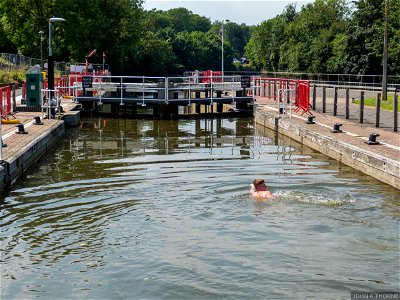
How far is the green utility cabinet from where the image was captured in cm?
2916

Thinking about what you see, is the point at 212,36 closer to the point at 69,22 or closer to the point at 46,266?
the point at 69,22

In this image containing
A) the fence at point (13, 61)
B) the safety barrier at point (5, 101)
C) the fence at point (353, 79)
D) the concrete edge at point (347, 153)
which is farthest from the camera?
the fence at point (353, 79)

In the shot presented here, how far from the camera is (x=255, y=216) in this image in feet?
40.5

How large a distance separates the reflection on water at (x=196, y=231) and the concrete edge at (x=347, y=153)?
0.36m

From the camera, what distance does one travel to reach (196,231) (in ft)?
37.5

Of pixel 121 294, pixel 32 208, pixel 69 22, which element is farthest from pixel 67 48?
pixel 121 294

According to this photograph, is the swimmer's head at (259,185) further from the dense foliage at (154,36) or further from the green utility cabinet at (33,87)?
the dense foliage at (154,36)

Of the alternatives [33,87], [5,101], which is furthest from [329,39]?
[5,101]

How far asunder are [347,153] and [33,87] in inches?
615

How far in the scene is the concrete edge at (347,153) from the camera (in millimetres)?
16125

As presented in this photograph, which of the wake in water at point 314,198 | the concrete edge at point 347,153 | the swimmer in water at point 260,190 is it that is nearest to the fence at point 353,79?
the concrete edge at point 347,153

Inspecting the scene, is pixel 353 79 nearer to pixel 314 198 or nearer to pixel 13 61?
pixel 13 61

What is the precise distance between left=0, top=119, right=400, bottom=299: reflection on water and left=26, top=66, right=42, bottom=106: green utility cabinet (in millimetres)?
10370

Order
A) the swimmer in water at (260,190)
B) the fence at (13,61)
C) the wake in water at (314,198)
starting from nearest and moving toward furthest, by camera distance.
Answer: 1. the wake in water at (314,198)
2. the swimmer in water at (260,190)
3. the fence at (13,61)
